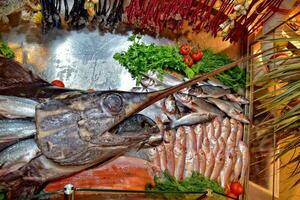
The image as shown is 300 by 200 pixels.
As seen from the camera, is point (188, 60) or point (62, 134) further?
point (188, 60)

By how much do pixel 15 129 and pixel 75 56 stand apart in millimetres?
1298

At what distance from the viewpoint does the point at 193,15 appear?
12.2 ft

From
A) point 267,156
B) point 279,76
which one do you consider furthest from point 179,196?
point 267,156

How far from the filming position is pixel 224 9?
368 cm

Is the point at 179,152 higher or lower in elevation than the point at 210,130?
lower

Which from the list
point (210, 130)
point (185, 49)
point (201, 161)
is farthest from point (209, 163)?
point (185, 49)

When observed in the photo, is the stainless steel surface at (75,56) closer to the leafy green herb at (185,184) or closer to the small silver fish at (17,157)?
the leafy green herb at (185,184)

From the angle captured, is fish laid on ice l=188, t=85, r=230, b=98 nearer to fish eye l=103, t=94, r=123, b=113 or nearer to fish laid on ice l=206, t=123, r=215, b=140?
fish laid on ice l=206, t=123, r=215, b=140

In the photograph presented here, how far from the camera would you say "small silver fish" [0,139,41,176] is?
2621mm

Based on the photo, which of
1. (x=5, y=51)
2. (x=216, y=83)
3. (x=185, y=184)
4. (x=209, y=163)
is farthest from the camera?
(x=216, y=83)

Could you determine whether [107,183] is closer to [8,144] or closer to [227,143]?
[8,144]

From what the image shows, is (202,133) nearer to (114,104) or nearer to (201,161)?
(201,161)

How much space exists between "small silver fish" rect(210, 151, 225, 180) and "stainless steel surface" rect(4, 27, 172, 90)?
3.36 ft

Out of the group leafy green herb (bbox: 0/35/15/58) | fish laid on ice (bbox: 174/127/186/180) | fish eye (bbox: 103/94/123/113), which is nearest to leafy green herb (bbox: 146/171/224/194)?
fish laid on ice (bbox: 174/127/186/180)
